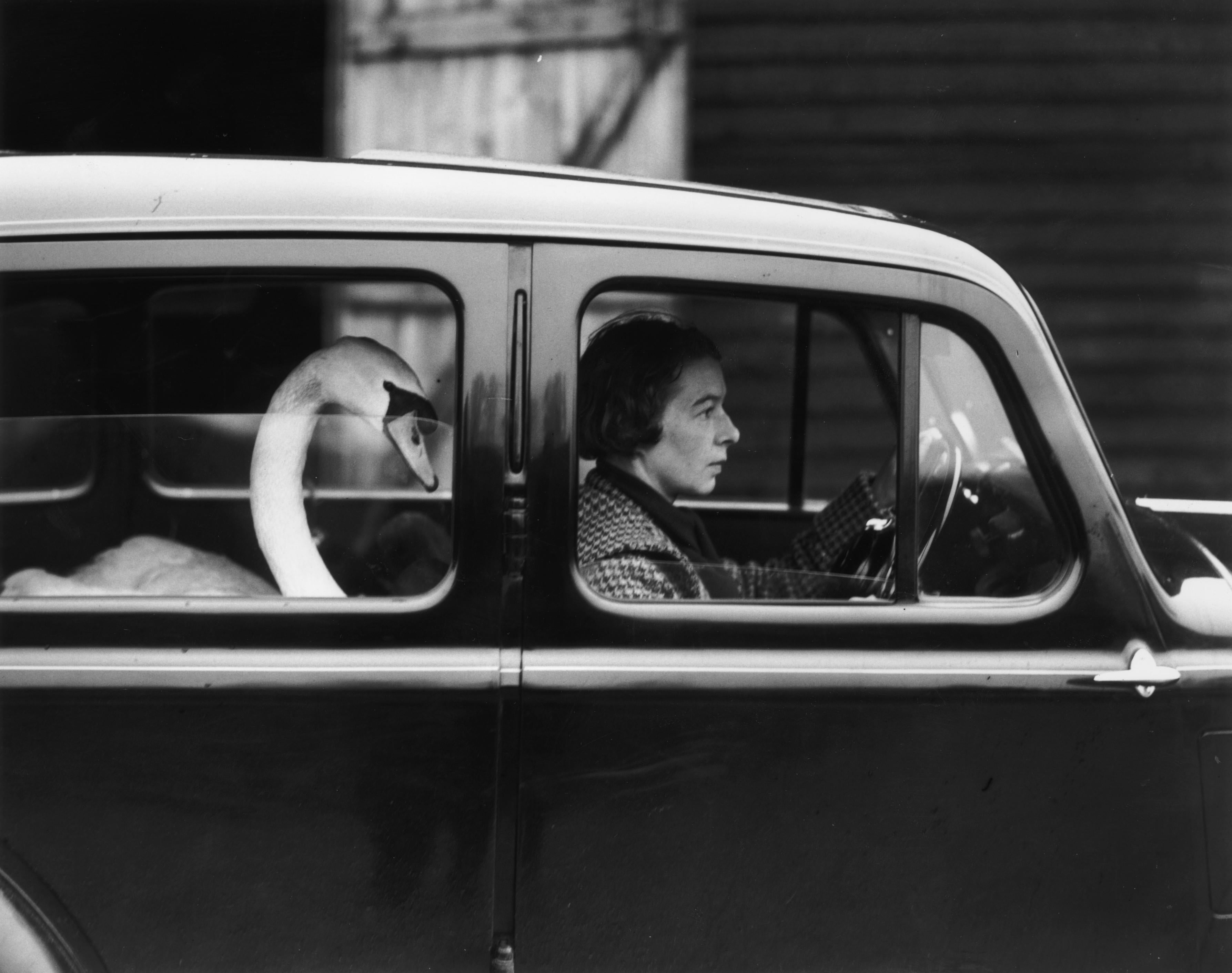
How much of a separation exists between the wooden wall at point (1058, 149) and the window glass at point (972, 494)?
372 cm

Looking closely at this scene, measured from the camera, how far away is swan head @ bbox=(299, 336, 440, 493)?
6.29ft

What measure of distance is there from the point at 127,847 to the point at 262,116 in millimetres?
4276

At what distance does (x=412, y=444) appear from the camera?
1.92 metres

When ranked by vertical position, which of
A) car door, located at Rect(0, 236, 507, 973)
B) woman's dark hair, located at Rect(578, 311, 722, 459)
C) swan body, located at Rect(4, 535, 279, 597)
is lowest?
car door, located at Rect(0, 236, 507, 973)

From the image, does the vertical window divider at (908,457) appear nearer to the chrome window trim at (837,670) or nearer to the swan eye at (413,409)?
the chrome window trim at (837,670)

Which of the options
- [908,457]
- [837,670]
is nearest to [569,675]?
[837,670]

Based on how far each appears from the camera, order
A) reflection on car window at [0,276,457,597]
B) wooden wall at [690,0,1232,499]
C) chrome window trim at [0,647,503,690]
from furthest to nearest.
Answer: wooden wall at [690,0,1232,499] → reflection on car window at [0,276,457,597] → chrome window trim at [0,647,503,690]

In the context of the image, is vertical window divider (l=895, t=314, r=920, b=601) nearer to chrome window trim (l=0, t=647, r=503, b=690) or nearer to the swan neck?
chrome window trim (l=0, t=647, r=503, b=690)

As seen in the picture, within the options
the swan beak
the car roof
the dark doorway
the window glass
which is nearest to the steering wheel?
the window glass

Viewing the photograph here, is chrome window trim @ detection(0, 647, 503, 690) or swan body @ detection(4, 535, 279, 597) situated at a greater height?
swan body @ detection(4, 535, 279, 597)

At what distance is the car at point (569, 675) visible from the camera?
1.66m

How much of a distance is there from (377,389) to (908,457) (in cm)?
89

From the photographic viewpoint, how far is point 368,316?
2.81 metres

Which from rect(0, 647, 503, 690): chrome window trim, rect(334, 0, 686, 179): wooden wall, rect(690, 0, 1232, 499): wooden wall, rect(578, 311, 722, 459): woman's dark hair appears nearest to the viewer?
rect(0, 647, 503, 690): chrome window trim
